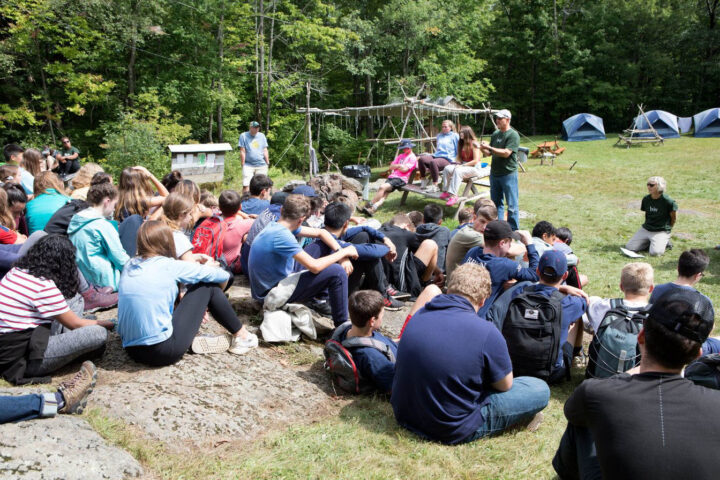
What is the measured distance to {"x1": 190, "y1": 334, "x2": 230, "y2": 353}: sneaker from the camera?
13.0 ft

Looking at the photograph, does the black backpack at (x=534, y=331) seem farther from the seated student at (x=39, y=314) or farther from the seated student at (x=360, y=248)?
the seated student at (x=39, y=314)

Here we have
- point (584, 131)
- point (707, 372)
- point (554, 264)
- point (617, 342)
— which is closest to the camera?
point (707, 372)

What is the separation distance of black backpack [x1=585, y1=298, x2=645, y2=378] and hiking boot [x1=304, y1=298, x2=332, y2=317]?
87.5 inches

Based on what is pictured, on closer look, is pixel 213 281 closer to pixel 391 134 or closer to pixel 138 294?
pixel 138 294

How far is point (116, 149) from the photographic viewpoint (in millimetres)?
15547

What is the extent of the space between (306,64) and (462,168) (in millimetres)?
16621

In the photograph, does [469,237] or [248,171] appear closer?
[469,237]

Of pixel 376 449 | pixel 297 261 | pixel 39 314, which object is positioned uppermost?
pixel 297 261

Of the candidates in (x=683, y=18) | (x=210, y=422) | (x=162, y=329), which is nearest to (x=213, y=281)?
(x=162, y=329)

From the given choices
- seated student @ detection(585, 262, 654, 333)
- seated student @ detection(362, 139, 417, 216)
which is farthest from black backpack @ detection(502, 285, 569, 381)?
seated student @ detection(362, 139, 417, 216)

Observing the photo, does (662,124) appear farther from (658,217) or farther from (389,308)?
(389,308)

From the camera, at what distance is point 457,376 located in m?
2.92

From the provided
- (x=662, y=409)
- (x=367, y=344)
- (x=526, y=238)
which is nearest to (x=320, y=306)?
(x=367, y=344)

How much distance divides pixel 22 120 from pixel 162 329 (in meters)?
18.8
